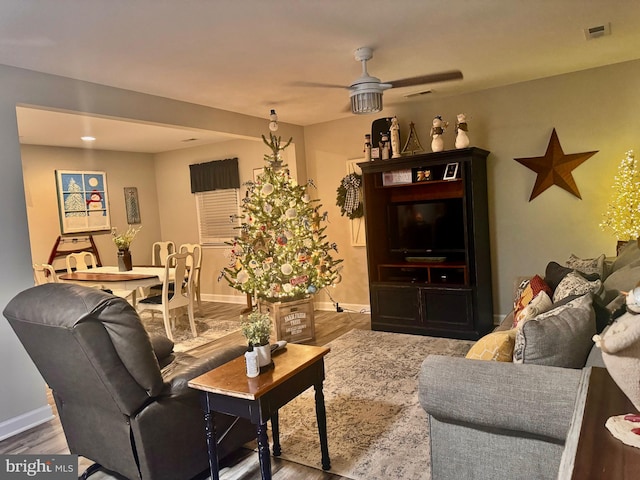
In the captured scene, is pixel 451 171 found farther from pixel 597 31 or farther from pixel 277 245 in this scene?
pixel 277 245

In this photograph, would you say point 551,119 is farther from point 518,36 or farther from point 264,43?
point 264,43

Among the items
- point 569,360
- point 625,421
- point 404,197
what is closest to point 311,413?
point 569,360

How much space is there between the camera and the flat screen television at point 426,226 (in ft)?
15.7

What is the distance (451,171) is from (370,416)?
277 centimetres

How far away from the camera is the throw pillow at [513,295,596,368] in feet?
5.83

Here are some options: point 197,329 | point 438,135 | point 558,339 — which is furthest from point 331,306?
point 558,339

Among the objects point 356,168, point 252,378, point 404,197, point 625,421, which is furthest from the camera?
point 356,168

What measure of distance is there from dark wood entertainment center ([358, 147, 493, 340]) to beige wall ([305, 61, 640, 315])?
234 millimetres

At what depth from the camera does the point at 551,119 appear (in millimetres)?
4488

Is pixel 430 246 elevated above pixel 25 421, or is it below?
above

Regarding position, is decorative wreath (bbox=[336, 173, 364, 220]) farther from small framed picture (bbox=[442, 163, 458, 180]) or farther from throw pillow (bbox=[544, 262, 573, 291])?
throw pillow (bbox=[544, 262, 573, 291])

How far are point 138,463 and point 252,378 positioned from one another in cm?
69

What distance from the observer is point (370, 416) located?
9.81 ft

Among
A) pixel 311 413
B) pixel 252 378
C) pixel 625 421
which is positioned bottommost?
pixel 311 413
